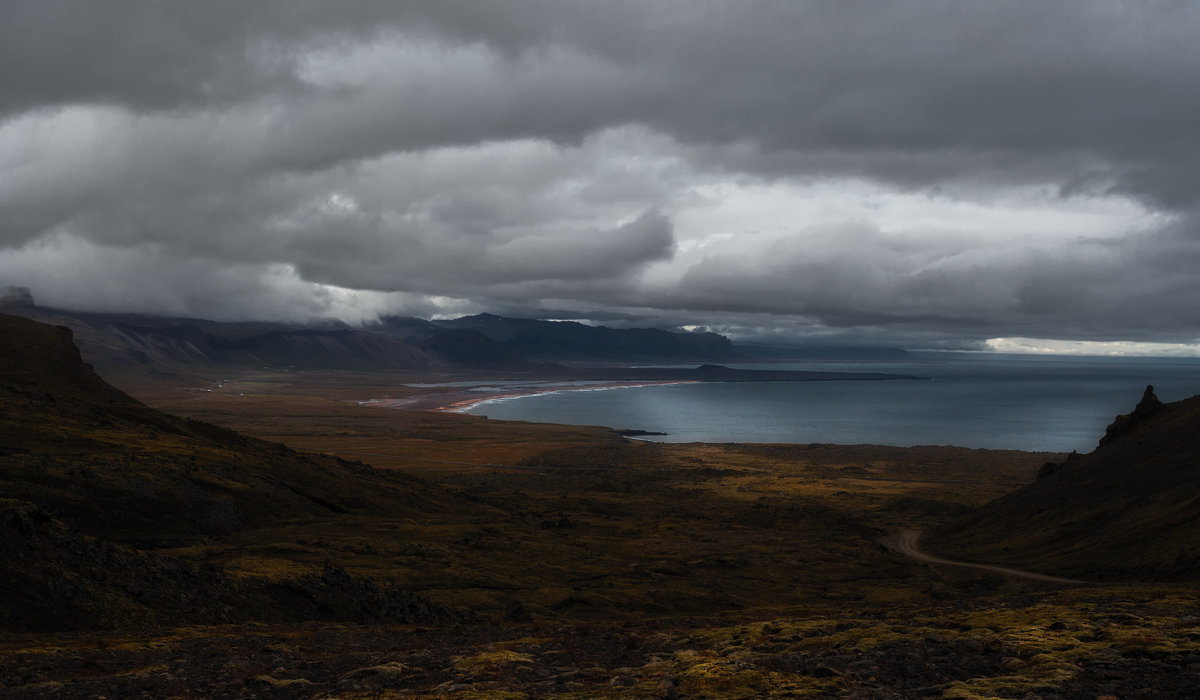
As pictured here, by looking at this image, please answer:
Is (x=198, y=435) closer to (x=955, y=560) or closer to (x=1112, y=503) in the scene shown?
(x=955, y=560)

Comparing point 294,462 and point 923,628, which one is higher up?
point 923,628

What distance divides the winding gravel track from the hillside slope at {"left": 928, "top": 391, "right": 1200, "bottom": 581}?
1.66 meters

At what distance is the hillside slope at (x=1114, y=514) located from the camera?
66.4 metres

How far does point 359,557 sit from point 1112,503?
3276 inches

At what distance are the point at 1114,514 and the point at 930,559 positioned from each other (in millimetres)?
20618

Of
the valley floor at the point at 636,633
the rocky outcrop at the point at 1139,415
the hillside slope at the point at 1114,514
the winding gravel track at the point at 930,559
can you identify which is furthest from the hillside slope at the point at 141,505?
the rocky outcrop at the point at 1139,415

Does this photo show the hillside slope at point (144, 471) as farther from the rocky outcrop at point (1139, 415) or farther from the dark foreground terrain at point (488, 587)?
the rocky outcrop at point (1139, 415)

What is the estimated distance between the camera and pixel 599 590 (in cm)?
6538

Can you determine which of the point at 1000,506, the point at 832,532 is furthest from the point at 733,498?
the point at 1000,506

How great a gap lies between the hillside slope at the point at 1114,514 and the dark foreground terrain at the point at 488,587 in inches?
24.8

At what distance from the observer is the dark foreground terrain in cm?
2484

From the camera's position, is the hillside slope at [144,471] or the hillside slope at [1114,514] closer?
the hillside slope at [144,471]

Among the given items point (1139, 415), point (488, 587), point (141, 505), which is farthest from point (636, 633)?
point (1139, 415)

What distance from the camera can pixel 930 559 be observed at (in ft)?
300
